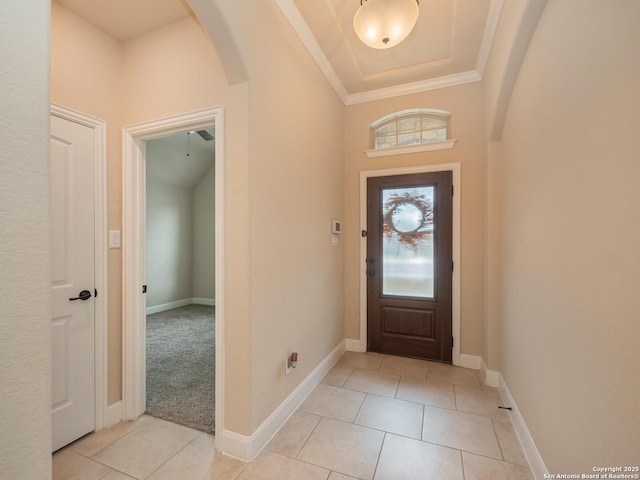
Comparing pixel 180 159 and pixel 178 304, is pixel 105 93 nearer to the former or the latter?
pixel 180 159

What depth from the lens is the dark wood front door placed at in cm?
304

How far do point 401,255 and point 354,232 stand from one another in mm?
630

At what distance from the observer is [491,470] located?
1.62 metres

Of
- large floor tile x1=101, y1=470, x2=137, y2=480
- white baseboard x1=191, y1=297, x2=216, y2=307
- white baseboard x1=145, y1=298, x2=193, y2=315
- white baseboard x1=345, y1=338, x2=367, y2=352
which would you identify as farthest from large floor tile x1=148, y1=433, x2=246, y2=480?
white baseboard x1=191, y1=297, x2=216, y2=307

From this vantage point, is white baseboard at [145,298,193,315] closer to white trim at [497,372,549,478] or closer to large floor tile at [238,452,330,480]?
large floor tile at [238,452,330,480]

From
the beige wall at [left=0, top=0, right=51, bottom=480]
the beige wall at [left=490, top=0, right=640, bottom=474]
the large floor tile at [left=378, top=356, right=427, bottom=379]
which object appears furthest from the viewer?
the large floor tile at [left=378, top=356, right=427, bottom=379]

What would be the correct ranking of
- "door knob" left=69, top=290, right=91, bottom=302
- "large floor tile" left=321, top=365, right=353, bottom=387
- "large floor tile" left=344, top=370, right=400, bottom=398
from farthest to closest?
"large floor tile" left=321, top=365, right=353, bottom=387
"large floor tile" left=344, top=370, right=400, bottom=398
"door knob" left=69, top=290, right=91, bottom=302

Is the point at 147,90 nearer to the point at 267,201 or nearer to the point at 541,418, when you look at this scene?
the point at 267,201

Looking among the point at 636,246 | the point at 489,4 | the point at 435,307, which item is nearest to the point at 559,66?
the point at 636,246

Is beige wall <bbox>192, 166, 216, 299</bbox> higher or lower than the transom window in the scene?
lower

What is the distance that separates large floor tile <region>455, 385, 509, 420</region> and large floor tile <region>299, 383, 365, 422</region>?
841 mm

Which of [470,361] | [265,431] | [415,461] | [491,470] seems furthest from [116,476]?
[470,361]

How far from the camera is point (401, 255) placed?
10.5 ft

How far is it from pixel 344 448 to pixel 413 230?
222cm
